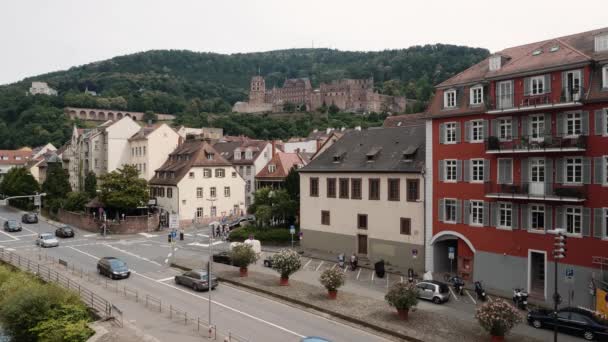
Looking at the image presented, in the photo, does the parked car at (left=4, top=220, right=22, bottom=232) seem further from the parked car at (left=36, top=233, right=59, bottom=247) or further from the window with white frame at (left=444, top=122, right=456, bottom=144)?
the window with white frame at (left=444, top=122, right=456, bottom=144)

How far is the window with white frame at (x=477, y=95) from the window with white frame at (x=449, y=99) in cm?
172

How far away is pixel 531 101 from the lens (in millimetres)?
31188

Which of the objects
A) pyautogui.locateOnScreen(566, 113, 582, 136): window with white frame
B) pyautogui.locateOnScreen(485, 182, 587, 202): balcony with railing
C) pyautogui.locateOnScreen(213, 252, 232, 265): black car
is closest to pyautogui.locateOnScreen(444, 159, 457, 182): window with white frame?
pyautogui.locateOnScreen(485, 182, 587, 202): balcony with railing

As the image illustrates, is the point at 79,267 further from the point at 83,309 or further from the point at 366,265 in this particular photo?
the point at 366,265

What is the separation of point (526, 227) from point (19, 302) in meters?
31.0

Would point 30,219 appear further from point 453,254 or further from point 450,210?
point 453,254

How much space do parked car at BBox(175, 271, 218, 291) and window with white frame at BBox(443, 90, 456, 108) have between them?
70.1 ft

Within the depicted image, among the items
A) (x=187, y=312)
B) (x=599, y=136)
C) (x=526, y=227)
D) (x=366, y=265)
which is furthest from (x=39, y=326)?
(x=599, y=136)

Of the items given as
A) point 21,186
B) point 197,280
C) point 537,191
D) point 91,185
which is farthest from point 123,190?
point 537,191

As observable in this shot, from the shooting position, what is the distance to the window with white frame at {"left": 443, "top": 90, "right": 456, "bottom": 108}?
36.7 m

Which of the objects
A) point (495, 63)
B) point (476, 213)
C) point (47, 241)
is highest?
point (495, 63)

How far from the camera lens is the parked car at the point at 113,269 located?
119 feet

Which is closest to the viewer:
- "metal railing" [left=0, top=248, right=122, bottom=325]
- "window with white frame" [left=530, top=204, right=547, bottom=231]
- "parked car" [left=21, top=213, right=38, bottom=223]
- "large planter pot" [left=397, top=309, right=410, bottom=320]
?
"large planter pot" [left=397, top=309, right=410, bottom=320]

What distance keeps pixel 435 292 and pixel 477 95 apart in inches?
558
